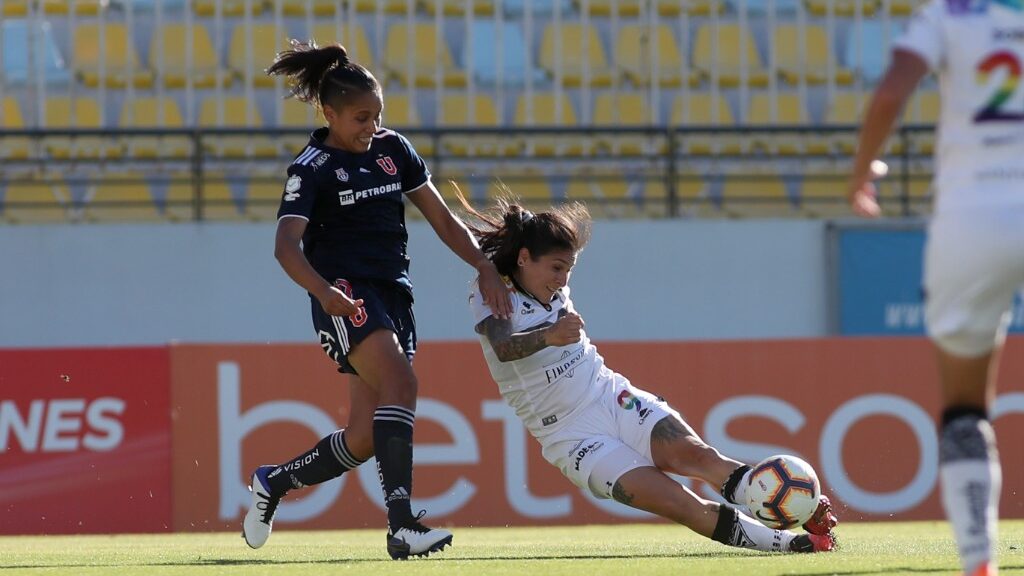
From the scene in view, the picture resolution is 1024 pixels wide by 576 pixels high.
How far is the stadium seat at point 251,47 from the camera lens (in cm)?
1611

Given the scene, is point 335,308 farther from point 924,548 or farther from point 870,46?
point 870,46

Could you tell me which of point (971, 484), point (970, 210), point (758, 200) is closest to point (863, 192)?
point (970, 210)

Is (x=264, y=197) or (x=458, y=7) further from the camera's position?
(x=458, y=7)

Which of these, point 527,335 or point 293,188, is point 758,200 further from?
point 293,188

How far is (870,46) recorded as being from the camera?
1648cm

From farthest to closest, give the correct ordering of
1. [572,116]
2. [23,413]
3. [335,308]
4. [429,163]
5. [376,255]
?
[572,116]
[429,163]
[23,413]
[376,255]
[335,308]

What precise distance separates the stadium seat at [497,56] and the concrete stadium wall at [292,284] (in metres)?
2.88

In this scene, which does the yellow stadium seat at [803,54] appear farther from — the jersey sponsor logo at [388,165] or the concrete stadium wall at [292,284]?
the jersey sponsor logo at [388,165]

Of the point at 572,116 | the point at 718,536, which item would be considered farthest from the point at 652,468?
the point at 572,116

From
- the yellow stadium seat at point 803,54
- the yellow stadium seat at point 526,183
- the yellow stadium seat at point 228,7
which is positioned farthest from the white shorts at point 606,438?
the yellow stadium seat at point 803,54

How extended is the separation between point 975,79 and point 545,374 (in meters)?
2.74

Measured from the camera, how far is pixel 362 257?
6.25 meters

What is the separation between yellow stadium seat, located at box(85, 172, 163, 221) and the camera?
15102 millimetres

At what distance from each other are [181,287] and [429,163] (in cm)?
255
